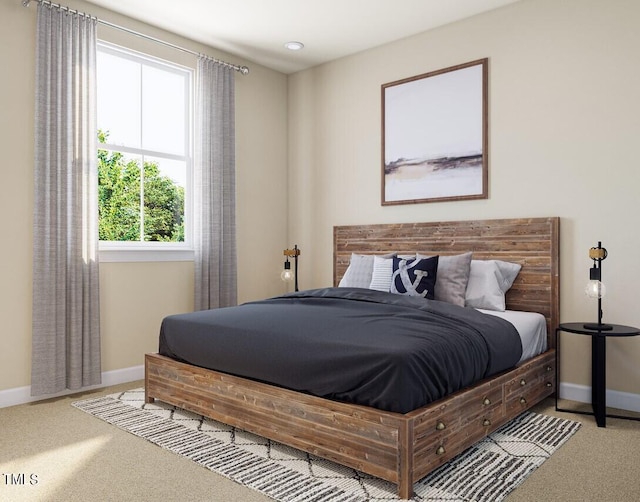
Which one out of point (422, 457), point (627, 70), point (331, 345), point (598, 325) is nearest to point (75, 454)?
point (331, 345)

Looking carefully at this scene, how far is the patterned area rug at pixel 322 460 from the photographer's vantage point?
85.0 inches

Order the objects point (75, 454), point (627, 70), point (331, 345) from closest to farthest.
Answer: point (331, 345)
point (75, 454)
point (627, 70)

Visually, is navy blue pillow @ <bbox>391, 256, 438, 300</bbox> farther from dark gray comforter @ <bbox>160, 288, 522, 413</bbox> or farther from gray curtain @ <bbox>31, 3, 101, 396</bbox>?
gray curtain @ <bbox>31, 3, 101, 396</bbox>

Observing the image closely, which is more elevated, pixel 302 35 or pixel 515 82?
pixel 302 35

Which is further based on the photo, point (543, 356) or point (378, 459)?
point (543, 356)

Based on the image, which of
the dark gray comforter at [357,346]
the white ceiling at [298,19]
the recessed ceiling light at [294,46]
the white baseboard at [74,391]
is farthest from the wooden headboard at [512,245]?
the white baseboard at [74,391]

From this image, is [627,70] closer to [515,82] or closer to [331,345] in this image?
[515,82]

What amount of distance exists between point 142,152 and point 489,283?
2.75 meters

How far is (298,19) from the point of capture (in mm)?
4023

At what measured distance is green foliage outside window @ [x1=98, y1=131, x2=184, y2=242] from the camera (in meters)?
3.97

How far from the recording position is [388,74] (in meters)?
4.48

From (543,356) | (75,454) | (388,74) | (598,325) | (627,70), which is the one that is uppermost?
(388,74)

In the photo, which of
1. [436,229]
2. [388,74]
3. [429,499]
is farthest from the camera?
[388,74]

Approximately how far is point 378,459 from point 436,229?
2.32 meters
